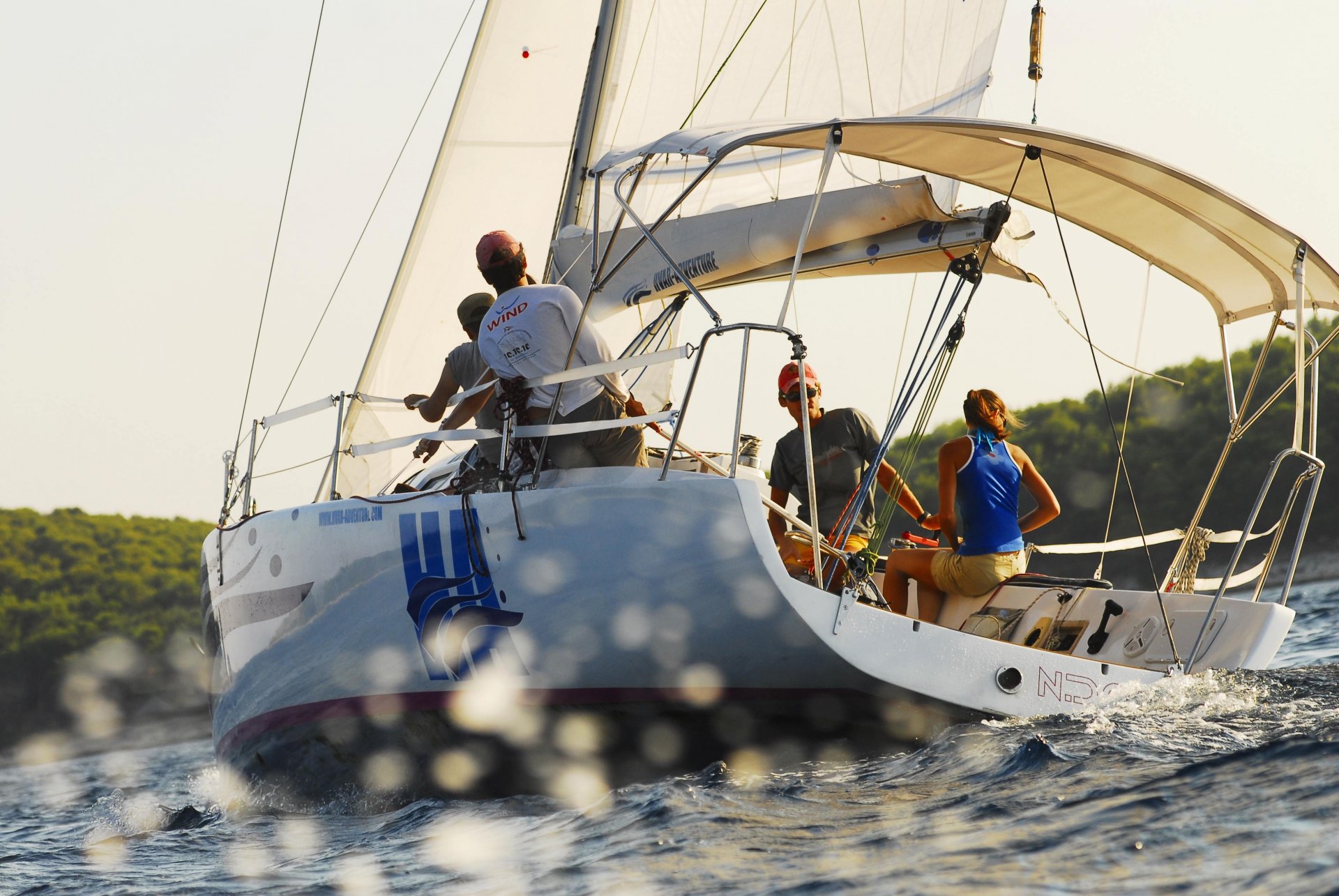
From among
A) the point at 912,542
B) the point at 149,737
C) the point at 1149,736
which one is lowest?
the point at 149,737

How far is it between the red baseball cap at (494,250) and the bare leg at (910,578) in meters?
2.22

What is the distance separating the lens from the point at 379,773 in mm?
5543

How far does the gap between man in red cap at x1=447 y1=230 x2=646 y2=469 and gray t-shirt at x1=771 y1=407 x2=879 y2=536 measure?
1.05 m

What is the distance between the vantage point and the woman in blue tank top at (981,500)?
560cm

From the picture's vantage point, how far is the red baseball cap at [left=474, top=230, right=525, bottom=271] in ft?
17.7

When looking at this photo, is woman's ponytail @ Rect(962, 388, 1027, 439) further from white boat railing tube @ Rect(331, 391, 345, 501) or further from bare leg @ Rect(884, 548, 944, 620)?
white boat railing tube @ Rect(331, 391, 345, 501)

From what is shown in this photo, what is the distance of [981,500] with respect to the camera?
562 cm

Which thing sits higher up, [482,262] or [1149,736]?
[482,262]

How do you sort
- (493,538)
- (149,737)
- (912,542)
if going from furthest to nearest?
(149,737), (912,542), (493,538)

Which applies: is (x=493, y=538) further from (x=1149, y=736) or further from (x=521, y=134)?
(x=521, y=134)

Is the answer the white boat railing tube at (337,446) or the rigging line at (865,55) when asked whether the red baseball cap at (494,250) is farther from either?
the rigging line at (865,55)

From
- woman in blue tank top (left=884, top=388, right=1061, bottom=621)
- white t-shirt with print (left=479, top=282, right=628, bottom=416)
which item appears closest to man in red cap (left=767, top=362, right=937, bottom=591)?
woman in blue tank top (left=884, top=388, right=1061, bottom=621)

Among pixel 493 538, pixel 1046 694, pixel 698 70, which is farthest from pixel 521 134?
pixel 1046 694

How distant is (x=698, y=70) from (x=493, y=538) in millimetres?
3929
